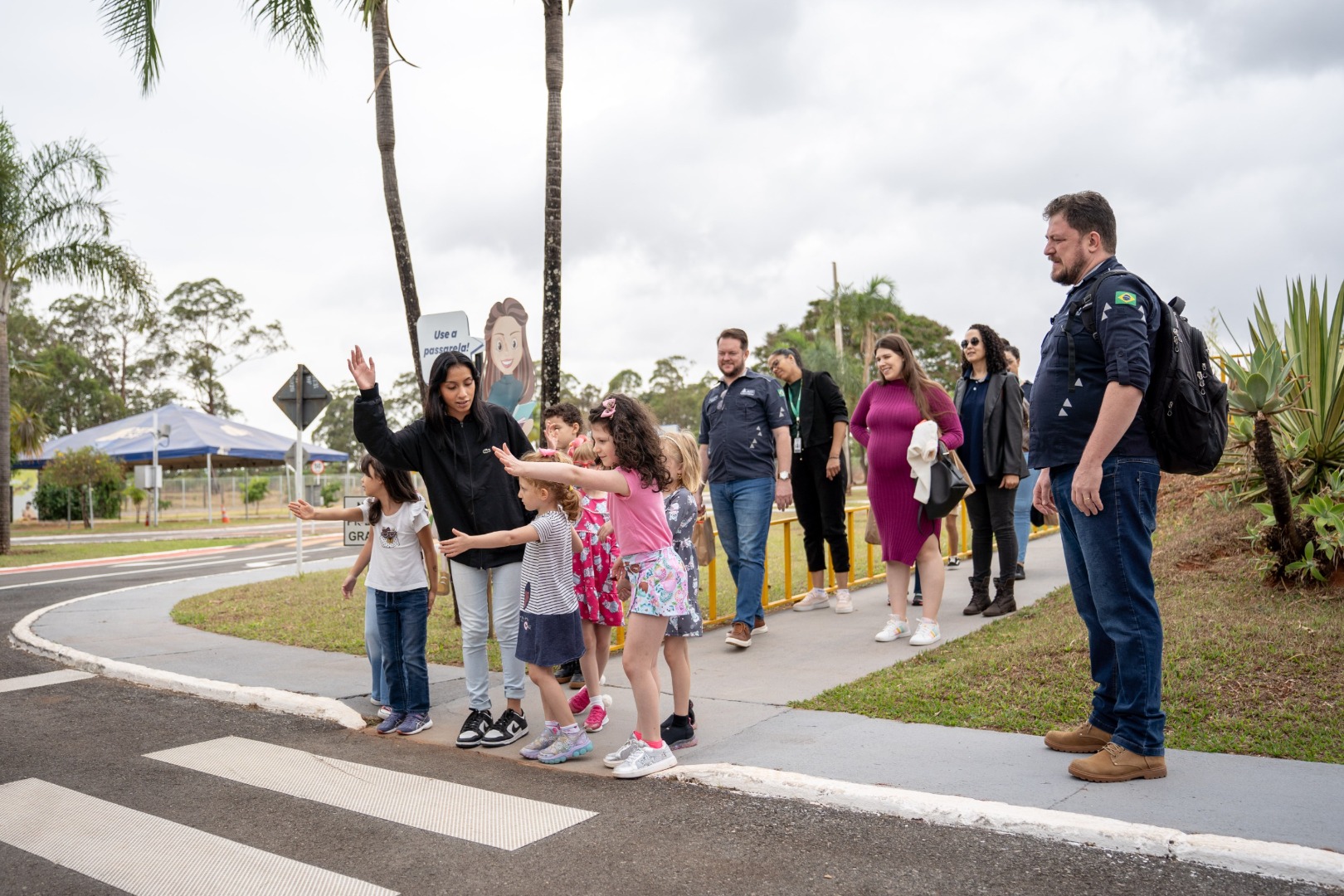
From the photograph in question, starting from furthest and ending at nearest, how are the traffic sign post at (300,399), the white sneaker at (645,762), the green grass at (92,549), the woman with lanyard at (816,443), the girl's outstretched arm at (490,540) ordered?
the green grass at (92,549) → the traffic sign post at (300,399) → the woman with lanyard at (816,443) → the girl's outstretched arm at (490,540) → the white sneaker at (645,762)

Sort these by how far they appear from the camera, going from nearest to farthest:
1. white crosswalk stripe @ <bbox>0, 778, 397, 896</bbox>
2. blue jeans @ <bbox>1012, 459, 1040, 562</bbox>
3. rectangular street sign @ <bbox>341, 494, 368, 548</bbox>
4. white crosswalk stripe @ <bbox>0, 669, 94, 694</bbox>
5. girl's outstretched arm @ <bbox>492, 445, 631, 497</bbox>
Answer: white crosswalk stripe @ <bbox>0, 778, 397, 896</bbox>
girl's outstretched arm @ <bbox>492, 445, 631, 497</bbox>
white crosswalk stripe @ <bbox>0, 669, 94, 694</bbox>
blue jeans @ <bbox>1012, 459, 1040, 562</bbox>
rectangular street sign @ <bbox>341, 494, 368, 548</bbox>

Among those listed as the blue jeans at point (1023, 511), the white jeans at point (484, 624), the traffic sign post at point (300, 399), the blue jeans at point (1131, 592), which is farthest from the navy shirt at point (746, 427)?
the traffic sign post at point (300, 399)

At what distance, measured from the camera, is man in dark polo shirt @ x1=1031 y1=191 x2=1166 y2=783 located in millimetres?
3986

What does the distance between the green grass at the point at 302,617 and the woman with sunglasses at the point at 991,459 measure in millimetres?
3661

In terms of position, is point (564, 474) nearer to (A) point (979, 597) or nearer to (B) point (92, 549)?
(A) point (979, 597)

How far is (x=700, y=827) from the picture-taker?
3.88 meters

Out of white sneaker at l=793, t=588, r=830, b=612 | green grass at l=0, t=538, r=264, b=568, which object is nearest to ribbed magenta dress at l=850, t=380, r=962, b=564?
white sneaker at l=793, t=588, r=830, b=612

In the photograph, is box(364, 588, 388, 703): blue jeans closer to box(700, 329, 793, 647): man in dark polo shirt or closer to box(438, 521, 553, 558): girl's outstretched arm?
box(438, 521, 553, 558): girl's outstretched arm

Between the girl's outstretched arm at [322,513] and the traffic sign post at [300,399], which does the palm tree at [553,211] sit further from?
the traffic sign post at [300,399]

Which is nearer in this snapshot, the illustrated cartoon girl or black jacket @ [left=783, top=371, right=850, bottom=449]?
black jacket @ [left=783, top=371, right=850, bottom=449]

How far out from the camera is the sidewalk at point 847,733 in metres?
3.73

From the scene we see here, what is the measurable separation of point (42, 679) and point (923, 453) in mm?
6487

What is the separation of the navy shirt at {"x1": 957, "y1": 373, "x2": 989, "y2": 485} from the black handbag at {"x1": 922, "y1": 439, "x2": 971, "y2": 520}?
0.92 m

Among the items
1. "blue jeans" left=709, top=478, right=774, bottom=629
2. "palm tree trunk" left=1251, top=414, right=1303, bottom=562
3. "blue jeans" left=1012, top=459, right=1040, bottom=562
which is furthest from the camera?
"blue jeans" left=1012, top=459, right=1040, bottom=562
